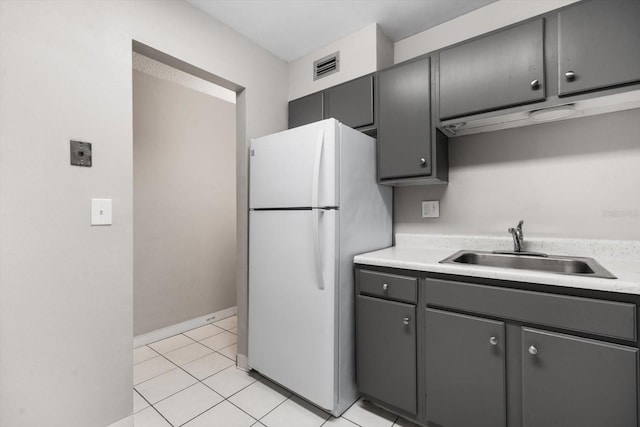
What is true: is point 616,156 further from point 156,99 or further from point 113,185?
point 156,99

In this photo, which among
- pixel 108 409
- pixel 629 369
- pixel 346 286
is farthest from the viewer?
pixel 346 286

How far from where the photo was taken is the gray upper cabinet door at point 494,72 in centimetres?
144

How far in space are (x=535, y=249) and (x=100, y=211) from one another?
2.46m

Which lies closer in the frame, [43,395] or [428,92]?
[43,395]

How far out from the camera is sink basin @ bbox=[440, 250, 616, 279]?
149 cm

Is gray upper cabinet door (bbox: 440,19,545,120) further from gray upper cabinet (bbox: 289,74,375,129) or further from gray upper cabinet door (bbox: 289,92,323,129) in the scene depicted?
gray upper cabinet door (bbox: 289,92,323,129)

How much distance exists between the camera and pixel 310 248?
1696 millimetres

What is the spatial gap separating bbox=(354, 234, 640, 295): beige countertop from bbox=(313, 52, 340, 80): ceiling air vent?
1458 millimetres

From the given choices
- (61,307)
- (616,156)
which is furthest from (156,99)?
(616,156)

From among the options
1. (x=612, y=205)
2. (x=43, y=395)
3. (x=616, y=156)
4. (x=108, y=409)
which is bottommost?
(x=108, y=409)

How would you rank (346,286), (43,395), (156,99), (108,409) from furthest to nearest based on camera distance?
(156,99) → (346,286) → (108,409) → (43,395)

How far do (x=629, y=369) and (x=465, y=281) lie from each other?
1.89 ft

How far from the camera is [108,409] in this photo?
1.48m

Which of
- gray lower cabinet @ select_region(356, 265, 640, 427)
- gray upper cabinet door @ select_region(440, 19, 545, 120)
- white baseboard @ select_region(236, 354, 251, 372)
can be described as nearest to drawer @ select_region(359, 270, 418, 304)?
gray lower cabinet @ select_region(356, 265, 640, 427)
